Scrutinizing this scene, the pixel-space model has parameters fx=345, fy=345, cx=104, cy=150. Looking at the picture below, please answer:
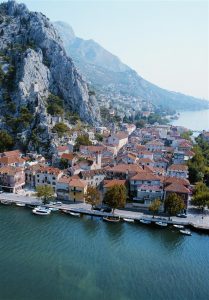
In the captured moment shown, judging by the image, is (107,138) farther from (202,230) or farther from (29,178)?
(202,230)

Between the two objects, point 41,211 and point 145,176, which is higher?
point 145,176

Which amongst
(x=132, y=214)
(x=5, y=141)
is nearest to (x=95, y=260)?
(x=132, y=214)

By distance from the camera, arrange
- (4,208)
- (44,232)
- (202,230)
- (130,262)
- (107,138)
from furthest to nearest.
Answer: (107,138)
(4,208)
(202,230)
(44,232)
(130,262)

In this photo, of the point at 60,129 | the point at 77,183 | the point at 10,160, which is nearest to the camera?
the point at 77,183

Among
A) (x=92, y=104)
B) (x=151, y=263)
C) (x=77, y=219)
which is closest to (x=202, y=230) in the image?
(x=151, y=263)

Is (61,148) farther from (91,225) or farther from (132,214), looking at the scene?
(91,225)

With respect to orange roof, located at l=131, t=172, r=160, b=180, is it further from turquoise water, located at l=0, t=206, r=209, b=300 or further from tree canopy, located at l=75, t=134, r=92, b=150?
tree canopy, located at l=75, t=134, r=92, b=150
